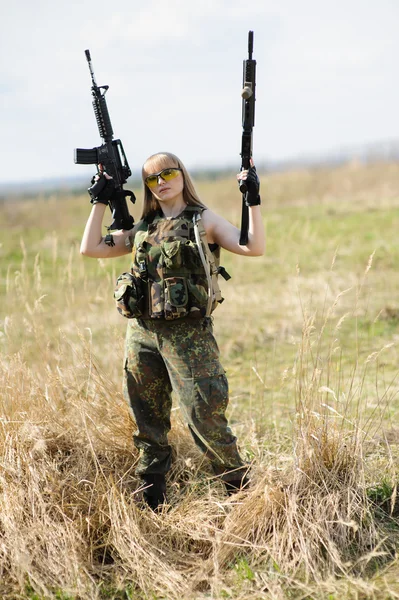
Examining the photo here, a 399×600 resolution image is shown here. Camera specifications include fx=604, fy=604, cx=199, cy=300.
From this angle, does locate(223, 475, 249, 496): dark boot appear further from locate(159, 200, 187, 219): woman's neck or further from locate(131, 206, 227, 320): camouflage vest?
locate(159, 200, 187, 219): woman's neck

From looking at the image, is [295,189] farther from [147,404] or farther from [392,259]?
[147,404]

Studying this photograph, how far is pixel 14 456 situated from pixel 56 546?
558 mm

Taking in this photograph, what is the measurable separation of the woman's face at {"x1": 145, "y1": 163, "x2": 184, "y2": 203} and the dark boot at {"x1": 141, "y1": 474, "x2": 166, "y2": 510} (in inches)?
58.2

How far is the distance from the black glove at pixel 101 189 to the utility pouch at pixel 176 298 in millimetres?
577

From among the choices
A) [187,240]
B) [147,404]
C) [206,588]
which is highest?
[187,240]

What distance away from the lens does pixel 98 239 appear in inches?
126

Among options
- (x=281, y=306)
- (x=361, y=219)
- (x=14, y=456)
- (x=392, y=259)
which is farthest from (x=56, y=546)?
(x=361, y=219)

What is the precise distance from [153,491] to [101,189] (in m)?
1.62

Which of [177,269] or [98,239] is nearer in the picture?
[177,269]

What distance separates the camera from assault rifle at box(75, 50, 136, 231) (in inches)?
124

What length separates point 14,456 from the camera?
3.20 metres

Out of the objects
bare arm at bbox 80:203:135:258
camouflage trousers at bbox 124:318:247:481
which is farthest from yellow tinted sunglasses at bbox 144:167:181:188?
camouflage trousers at bbox 124:318:247:481

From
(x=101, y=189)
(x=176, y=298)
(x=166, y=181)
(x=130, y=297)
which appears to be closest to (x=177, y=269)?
(x=176, y=298)

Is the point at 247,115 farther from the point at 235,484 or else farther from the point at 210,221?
the point at 235,484
